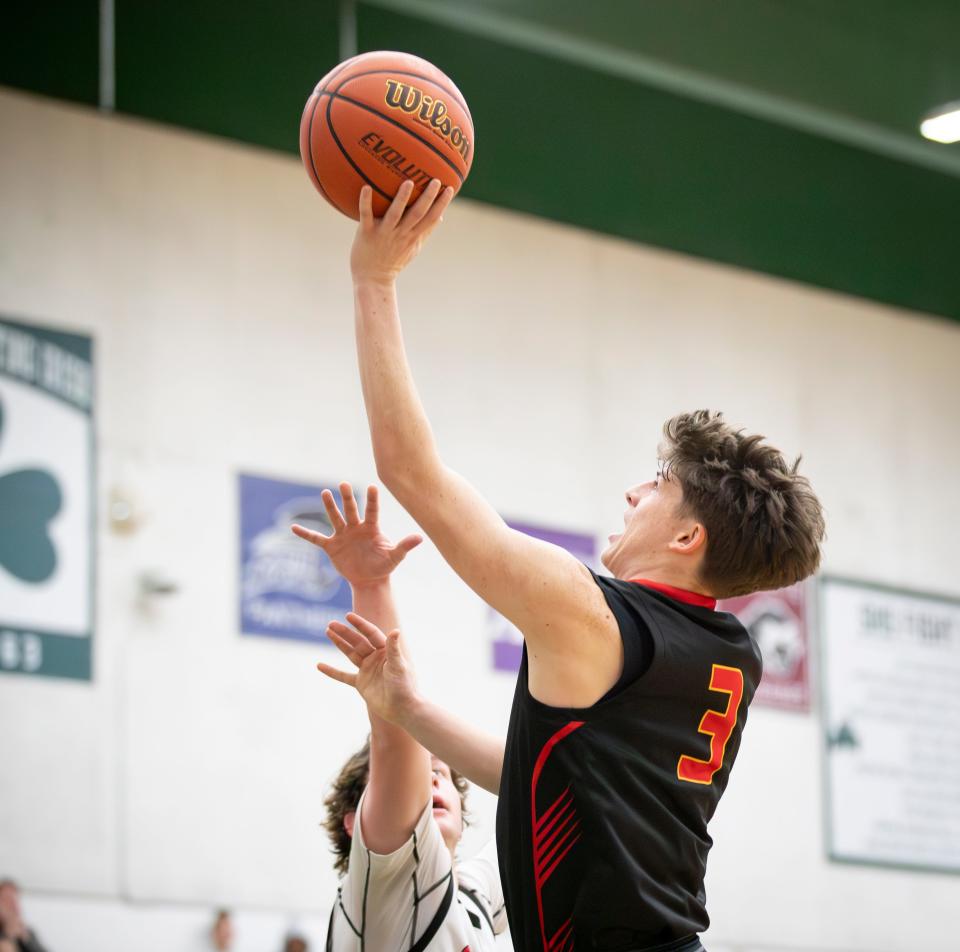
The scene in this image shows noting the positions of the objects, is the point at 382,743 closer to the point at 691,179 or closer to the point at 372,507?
the point at 372,507

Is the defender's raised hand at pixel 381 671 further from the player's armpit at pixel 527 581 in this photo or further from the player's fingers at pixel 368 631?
the player's armpit at pixel 527 581

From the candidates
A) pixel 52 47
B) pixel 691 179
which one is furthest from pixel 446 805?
pixel 691 179

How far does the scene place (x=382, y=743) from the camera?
370cm

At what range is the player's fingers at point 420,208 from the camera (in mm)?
2975

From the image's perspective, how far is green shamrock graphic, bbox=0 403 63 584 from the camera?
29.3 feet

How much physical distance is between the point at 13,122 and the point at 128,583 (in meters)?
2.73

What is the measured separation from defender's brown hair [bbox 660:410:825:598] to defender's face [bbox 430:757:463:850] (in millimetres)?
1278

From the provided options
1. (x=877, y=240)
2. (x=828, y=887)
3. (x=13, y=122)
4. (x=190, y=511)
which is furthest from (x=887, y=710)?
(x=13, y=122)


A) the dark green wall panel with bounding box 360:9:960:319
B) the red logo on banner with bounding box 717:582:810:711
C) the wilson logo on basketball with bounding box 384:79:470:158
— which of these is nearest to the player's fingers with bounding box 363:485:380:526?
the wilson logo on basketball with bounding box 384:79:470:158

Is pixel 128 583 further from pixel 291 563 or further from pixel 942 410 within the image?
pixel 942 410

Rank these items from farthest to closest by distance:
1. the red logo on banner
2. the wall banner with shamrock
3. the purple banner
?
the red logo on banner → the purple banner → the wall banner with shamrock

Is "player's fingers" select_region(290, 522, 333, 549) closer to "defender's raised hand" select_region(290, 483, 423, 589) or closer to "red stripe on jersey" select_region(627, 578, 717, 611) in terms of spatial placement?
"defender's raised hand" select_region(290, 483, 423, 589)

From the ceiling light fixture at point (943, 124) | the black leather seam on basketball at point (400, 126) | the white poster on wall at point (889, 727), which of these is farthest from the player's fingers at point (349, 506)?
the white poster on wall at point (889, 727)

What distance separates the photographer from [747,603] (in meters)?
11.5
